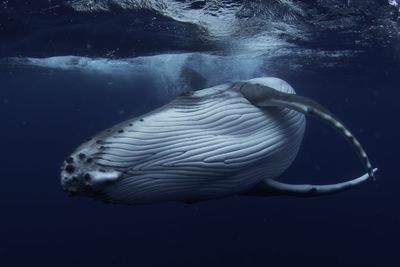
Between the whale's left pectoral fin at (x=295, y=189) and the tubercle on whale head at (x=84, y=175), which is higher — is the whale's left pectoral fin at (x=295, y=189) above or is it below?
below

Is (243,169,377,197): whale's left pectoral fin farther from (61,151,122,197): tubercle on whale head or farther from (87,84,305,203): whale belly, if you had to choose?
(61,151,122,197): tubercle on whale head

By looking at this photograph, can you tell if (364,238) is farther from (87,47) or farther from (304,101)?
(304,101)

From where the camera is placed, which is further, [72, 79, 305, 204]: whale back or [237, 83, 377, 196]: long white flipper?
[237, 83, 377, 196]: long white flipper

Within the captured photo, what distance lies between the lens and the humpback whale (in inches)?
129

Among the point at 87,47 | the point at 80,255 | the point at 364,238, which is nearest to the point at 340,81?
the point at 364,238

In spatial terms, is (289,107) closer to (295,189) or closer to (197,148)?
(197,148)

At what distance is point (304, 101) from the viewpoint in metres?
4.01

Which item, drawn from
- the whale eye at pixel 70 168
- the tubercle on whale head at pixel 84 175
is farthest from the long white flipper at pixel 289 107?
the whale eye at pixel 70 168

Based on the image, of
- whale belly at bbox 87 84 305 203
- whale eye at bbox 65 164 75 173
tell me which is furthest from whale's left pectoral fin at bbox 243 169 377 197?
whale eye at bbox 65 164 75 173

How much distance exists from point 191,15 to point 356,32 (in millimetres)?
7594

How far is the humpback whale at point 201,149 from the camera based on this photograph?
3.27 metres

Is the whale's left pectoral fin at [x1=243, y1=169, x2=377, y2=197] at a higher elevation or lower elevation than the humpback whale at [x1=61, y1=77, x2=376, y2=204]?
lower

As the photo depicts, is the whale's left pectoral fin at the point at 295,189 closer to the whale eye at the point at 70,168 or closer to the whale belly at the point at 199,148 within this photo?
the whale belly at the point at 199,148

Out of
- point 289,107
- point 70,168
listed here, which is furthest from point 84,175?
point 289,107
